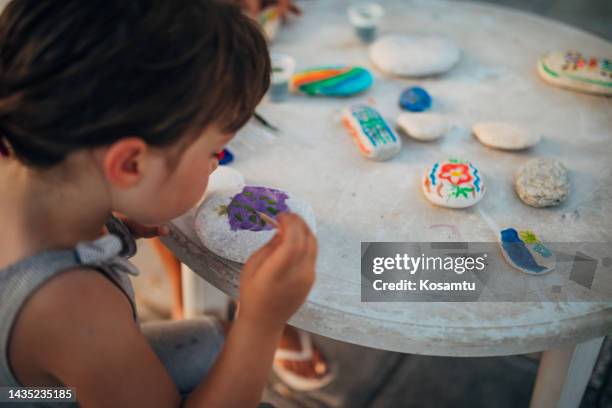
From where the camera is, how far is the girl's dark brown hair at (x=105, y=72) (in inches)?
25.9

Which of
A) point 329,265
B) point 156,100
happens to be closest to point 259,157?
point 329,265

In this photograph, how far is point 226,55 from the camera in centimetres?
73

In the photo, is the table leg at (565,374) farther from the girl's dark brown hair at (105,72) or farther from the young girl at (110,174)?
the girl's dark brown hair at (105,72)

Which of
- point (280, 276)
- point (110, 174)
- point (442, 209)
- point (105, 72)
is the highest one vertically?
point (105, 72)

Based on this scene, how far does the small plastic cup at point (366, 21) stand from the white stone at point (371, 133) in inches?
13.4

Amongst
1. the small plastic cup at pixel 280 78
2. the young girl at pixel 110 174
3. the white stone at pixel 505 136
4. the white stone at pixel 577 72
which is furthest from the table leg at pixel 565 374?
the small plastic cup at pixel 280 78

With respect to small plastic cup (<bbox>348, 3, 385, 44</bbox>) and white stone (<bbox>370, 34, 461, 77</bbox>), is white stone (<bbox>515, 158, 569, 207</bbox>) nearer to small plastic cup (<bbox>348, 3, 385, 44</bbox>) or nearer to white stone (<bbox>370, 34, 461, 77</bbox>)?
white stone (<bbox>370, 34, 461, 77</bbox>)

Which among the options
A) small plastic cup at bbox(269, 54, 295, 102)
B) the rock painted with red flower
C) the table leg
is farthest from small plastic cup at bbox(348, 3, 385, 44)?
the table leg

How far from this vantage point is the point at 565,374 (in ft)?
3.18

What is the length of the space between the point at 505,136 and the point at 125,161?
71 cm

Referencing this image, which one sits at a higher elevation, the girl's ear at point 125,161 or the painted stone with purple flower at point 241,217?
the girl's ear at point 125,161

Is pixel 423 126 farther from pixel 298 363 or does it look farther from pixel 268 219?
pixel 298 363

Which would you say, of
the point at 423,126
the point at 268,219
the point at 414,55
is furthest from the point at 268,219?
the point at 414,55

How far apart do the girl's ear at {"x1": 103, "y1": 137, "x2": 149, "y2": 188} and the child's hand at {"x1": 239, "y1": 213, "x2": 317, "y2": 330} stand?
0.17 meters
